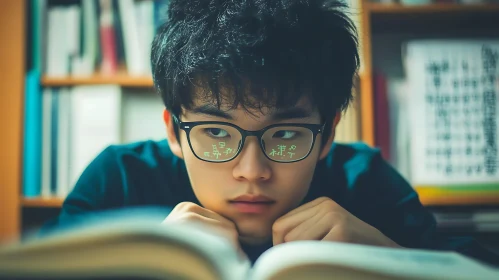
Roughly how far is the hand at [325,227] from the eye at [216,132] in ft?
0.49

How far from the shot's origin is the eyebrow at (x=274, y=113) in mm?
580

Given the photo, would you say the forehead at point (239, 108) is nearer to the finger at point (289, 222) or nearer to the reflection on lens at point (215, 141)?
the reflection on lens at point (215, 141)

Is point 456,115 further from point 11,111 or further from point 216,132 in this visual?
point 11,111

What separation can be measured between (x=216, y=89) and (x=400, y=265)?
360mm

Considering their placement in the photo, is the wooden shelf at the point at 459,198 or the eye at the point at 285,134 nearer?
the eye at the point at 285,134

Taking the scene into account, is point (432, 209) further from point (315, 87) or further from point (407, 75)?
point (315, 87)

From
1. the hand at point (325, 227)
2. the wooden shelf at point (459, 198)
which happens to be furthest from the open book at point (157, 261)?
the wooden shelf at point (459, 198)

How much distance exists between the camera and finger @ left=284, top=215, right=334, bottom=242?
0.53 metres

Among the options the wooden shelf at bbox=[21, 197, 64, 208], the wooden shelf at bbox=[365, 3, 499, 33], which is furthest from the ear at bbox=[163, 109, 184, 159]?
the wooden shelf at bbox=[365, 3, 499, 33]

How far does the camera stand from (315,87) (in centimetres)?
62

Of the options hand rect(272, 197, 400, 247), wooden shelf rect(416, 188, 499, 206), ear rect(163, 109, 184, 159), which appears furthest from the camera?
wooden shelf rect(416, 188, 499, 206)

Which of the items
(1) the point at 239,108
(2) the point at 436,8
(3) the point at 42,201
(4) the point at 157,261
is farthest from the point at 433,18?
(3) the point at 42,201

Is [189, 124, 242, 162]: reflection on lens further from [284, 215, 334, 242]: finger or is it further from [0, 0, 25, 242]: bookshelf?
[0, 0, 25, 242]: bookshelf

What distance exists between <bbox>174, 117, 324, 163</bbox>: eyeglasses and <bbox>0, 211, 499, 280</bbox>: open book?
270 millimetres
